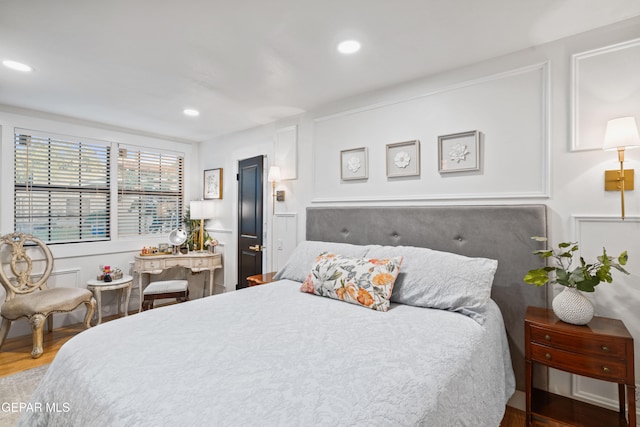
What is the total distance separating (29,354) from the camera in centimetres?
288

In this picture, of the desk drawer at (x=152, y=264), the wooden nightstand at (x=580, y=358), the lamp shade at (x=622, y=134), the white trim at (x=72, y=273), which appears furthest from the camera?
the desk drawer at (x=152, y=264)

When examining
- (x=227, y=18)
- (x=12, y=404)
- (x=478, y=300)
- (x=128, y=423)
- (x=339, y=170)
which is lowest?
(x=12, y=404)

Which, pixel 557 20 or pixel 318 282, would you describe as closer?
pixel 557 20

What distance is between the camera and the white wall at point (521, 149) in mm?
1854

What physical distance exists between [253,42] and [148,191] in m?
3.22

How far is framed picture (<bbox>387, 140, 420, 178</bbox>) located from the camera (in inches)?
101

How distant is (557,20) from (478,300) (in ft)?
5.56

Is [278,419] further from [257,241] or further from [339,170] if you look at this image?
[257,241]

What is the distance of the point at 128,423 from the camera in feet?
2.99

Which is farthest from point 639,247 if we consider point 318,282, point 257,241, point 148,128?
point 148,128

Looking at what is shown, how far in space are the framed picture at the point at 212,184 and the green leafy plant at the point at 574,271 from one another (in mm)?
3859

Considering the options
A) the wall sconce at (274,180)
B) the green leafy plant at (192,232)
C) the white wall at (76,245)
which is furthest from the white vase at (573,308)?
the green leafy plant at (192,232)

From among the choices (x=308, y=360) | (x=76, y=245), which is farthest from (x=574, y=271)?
(x=76, y=245)

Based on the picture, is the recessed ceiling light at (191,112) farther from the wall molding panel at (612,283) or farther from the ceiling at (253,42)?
the wall molding panel at (612,283)
